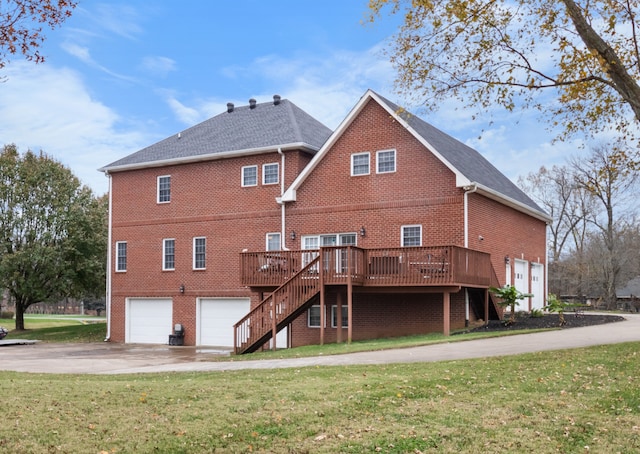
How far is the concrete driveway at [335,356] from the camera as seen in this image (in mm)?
→ 15492

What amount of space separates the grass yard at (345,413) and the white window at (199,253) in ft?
53.3

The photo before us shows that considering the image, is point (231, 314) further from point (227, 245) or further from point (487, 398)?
point (487, 398)

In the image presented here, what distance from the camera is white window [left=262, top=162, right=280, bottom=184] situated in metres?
27.3

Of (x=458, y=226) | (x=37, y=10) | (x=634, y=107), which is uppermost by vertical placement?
Result: (x=37, y=10)

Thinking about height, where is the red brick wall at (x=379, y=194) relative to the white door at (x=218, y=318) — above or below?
above

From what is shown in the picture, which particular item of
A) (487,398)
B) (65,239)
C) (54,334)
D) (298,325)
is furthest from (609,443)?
(65,239)

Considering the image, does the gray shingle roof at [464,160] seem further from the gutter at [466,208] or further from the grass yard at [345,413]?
the grass yard at [345,413]

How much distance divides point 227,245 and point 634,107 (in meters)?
19.1

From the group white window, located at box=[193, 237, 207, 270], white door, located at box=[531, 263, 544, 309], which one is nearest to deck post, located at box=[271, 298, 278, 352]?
white window, located at box=[193, 237, 207, 270]

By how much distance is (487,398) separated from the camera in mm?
10125

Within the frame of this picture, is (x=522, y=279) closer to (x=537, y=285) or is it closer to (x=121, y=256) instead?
(x=537, y=285)

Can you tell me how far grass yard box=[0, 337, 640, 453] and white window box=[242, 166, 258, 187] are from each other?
51.8ft

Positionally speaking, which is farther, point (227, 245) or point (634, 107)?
point (227, 245)

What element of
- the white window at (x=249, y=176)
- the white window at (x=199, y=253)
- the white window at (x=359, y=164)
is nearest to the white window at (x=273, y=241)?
the white window at (x=249, y=176)
